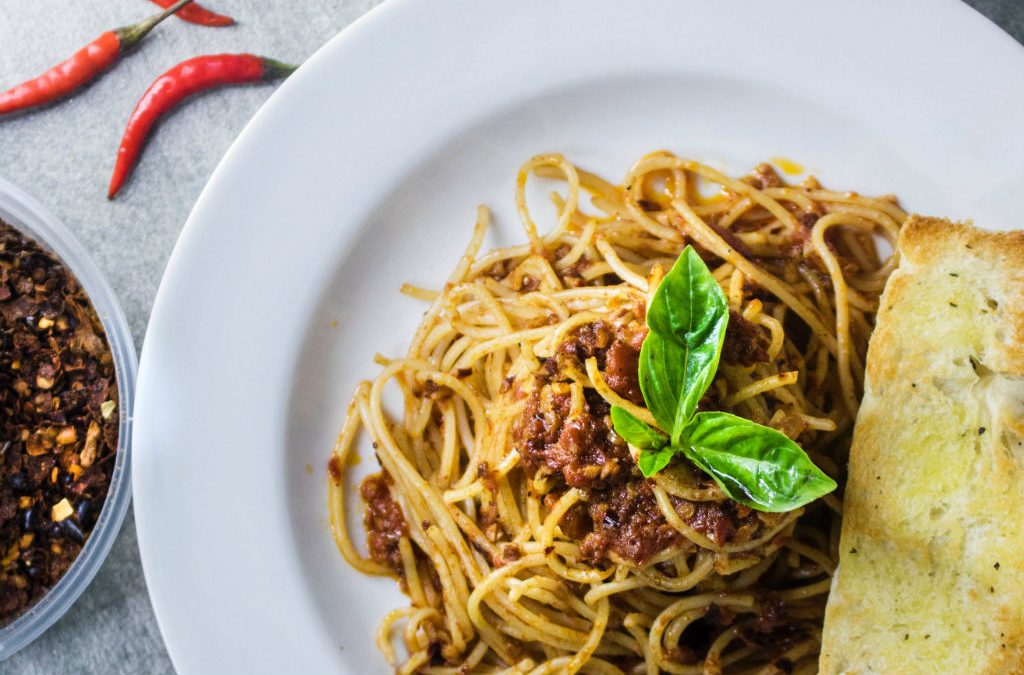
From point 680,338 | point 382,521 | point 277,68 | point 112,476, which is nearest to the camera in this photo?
point 680,338

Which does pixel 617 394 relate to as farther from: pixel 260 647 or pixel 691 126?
pixel 260 647

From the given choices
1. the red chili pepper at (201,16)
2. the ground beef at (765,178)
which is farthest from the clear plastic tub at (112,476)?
the ground beef at (765,178)

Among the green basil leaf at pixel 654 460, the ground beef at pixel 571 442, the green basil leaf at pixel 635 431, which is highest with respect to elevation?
the green basil leaf at pixel 635 431

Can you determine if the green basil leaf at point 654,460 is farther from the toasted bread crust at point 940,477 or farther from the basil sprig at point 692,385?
the toasted bread crust at point 940,477

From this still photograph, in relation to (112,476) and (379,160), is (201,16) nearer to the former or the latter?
(379,160)

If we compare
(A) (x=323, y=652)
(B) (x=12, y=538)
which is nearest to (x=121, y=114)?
(B) (x=12, y=538)

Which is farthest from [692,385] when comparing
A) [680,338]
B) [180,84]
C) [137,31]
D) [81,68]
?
[81,68]

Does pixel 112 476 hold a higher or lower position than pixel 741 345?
lower
